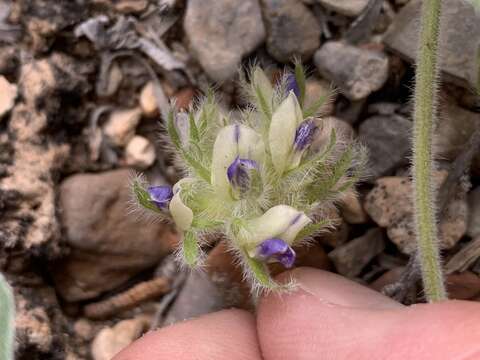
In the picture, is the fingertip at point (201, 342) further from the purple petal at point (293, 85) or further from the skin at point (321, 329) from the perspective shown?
the purple petal at point (293, 85)

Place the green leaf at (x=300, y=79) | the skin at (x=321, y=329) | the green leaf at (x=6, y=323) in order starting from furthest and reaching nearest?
the green leaf at (x=300, y=79)
the skin at (x=321, y=329)
the green leaf at (x=6, y=323)

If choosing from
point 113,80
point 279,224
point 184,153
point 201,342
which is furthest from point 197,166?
point 113,80

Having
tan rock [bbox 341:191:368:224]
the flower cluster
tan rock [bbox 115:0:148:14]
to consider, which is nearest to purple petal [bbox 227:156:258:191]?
the flower cluster

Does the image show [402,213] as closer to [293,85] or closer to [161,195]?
[293,85]

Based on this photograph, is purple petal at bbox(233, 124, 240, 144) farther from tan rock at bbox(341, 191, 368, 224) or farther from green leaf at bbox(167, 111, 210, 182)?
tan rock at bbox(341, 191, 368, 224)

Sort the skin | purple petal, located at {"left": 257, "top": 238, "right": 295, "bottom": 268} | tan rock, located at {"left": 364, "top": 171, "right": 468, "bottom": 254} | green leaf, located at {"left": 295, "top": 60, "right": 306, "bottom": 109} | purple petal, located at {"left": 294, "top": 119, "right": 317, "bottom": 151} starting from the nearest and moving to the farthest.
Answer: the skin → purple petal, located at {"left": 257, "top": 238, "right": 295, "bottom": 268} → purple petal, located at {"left": 294, "top": 119, "right": 317, "bottom": 151} → green leaf, located at {"left": 295, "top": 60, "right": 306, "bottom": 109} → tan rock, located at {"left": 364, "top": 171, "right": 468, "bottom": 254}

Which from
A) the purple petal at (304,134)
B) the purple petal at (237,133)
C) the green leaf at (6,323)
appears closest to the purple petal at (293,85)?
the purple petal at (304,134)
